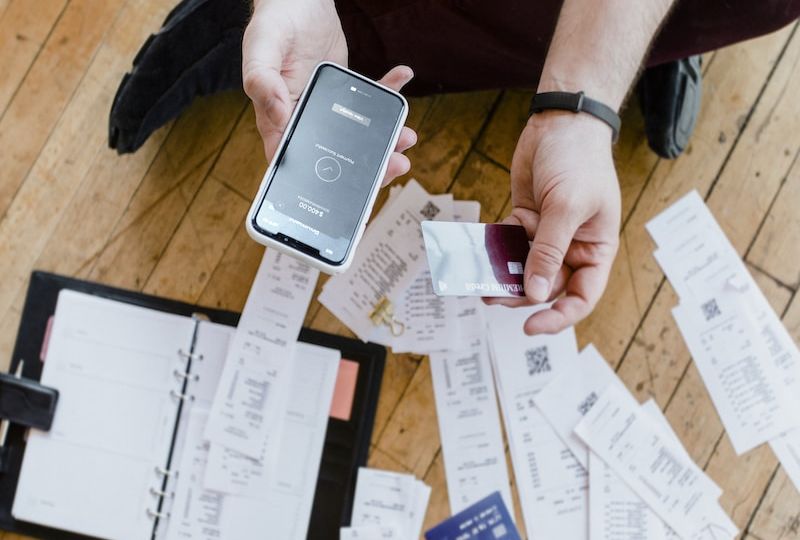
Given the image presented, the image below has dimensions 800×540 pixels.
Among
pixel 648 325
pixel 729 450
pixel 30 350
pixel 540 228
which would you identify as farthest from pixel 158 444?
pixel 729 450

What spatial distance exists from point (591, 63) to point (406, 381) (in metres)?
0.65

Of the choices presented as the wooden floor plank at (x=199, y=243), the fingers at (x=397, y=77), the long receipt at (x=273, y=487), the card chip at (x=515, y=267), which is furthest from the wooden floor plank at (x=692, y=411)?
the wooden floor plank at (x=199, y=243)

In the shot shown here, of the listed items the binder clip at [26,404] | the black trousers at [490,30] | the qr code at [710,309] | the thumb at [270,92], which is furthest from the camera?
the qr code at [710,309]

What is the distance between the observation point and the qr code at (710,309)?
1354 mm

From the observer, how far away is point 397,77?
937 mm

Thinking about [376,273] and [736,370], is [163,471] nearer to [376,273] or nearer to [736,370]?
[376,273]

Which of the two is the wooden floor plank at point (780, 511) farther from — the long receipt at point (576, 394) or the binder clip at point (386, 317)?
the binder clip at point (386, 317)

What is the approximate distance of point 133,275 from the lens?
4.34ft

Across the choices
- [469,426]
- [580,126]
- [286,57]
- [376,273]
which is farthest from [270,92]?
[469,426]

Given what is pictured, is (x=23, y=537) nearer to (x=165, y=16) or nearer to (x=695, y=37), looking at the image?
(x=165, y=16)

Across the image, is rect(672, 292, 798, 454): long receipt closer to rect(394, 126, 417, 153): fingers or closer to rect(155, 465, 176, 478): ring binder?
rect(394, 126, 417, 153): fingers

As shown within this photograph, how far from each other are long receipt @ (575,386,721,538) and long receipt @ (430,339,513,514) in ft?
0.55

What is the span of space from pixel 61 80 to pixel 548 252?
3.37 ft

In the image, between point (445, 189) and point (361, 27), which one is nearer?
point (361, 27)
